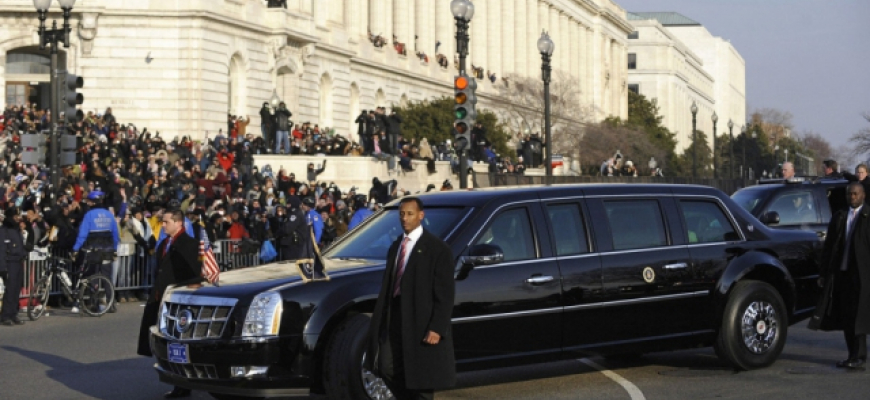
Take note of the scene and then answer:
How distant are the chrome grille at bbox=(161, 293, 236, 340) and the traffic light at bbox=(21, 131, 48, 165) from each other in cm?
1555

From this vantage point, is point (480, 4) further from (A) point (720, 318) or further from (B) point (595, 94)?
(A) point (720, 318)

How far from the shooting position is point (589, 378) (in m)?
13.0

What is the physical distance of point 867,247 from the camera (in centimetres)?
1330

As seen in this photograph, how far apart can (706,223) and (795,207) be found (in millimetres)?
8024

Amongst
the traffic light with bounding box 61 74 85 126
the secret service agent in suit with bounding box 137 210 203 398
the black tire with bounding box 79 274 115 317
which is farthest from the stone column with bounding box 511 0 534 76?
the secret service agent in suit with bounding box 137 210 203 398

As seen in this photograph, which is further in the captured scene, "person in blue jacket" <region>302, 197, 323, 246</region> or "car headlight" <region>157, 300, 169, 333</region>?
"person in blue jacket" <region>302, 197, 323, 246</region>

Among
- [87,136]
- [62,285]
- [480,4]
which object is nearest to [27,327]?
[62,285]

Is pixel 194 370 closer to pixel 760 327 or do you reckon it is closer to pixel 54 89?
pixel 760 327

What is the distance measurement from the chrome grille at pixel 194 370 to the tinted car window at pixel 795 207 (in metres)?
11.9

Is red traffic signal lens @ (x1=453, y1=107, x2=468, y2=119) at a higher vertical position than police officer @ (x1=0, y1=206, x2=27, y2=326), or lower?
higher

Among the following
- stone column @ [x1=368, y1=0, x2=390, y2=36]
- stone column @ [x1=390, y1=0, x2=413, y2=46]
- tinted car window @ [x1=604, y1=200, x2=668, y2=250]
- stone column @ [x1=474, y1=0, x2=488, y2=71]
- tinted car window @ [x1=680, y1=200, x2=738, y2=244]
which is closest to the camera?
tinted car window @ [x1=604, y1=200, x2=668, y2=250]

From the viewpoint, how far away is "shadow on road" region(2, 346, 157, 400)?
42.4 feet

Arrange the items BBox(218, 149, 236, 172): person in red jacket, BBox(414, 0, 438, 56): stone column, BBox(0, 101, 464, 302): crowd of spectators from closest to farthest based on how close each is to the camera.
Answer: BBox(0, 101, 464, 302): crowd of spectators, BBox(218, 149, 236, 172): person in red jacket, BBox(414, 0, 438, 56): stone column

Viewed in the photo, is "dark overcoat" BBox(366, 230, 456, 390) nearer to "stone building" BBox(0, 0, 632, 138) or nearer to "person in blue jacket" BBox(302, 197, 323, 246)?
"person in blue jacket" BBox(302, 197, 323, 246)
